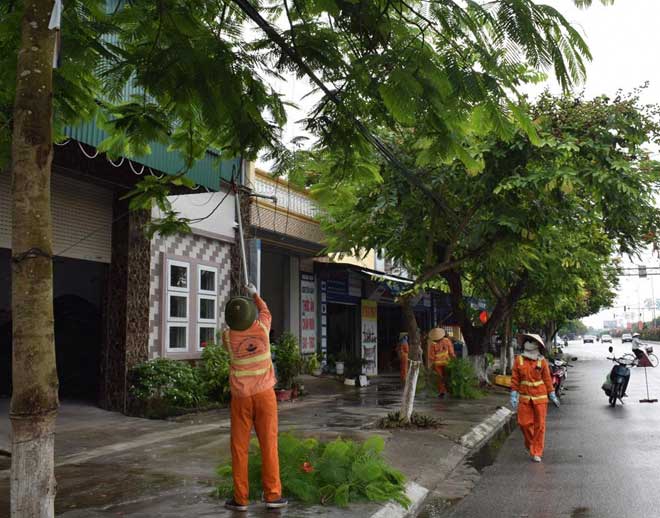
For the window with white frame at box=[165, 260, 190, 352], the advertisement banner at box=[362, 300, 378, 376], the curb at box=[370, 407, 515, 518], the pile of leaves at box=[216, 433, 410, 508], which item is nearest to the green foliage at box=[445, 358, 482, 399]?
the curb at box=[370, 407, 515, 518]

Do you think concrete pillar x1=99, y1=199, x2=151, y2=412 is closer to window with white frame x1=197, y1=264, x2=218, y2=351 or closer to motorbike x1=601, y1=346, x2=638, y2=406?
window with white frame x1=197, y1=264, x2=218, y2=351

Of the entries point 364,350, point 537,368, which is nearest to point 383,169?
point 537,368

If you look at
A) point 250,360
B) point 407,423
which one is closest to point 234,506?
point 250,360

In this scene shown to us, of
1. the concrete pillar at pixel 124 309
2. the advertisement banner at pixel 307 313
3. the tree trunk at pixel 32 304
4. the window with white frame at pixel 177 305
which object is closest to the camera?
the tree trunk at pixel 32 304

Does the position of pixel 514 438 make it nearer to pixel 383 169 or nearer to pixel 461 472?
pixel 461 472

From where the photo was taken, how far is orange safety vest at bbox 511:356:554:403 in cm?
930

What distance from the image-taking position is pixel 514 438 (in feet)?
37.4

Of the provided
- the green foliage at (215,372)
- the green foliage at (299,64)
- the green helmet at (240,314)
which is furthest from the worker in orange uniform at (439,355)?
the green helmet at (240,314)

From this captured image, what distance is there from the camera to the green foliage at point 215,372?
13.2 meters

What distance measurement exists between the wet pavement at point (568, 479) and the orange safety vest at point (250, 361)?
2099 mm

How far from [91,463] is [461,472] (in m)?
4.39

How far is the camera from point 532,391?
367 inches

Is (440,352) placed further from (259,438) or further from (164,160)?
(259,438)

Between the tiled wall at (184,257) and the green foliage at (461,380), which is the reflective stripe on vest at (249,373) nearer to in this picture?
the tiled wall at (184,257)
